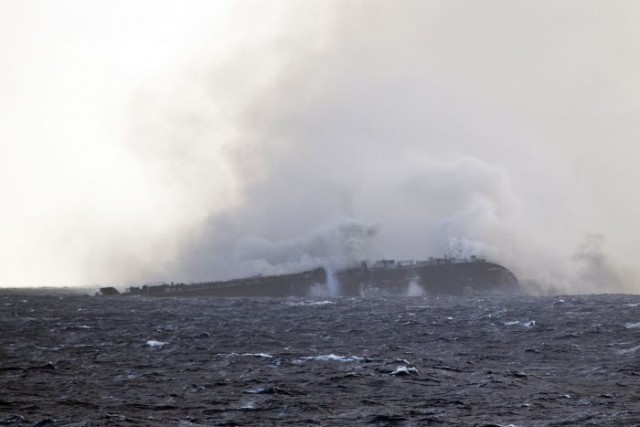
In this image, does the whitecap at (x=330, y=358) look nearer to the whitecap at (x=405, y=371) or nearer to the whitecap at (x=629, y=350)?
the whitecap at (x=405, y=371)

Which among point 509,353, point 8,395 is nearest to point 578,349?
point 509,353

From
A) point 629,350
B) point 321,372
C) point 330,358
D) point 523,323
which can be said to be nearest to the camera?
point 321,372

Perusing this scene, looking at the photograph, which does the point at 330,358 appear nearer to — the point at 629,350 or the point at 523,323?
the point at 629,350

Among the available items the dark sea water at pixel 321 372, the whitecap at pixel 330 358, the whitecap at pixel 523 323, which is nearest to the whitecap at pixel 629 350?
the dark sea water at pixel 321 372

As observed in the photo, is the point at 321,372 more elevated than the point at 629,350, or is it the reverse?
the point at 629,350

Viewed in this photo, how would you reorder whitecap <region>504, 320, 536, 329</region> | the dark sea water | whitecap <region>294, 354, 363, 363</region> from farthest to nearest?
whitecap <region>504, 320, 536, 329</region>
whitecap <region>294, 354, 363, 363</region>
the dark sea water

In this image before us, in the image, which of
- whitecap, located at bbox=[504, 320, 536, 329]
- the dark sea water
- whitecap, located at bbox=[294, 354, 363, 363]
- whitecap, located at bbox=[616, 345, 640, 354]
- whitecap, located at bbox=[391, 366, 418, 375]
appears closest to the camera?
the dark sea water

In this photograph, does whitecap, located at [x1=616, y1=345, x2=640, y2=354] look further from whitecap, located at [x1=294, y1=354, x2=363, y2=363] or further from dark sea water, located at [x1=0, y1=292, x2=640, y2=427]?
whitecap, located at [x1=294, y1=354, x2=363, y2=363]

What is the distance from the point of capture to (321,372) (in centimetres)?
6203

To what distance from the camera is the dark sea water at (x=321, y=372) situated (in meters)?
47.0

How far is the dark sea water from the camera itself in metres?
47.0

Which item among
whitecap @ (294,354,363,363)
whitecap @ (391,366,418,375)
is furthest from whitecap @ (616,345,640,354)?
whitecap @ (294,354,363,363)

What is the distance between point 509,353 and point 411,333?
1924cm

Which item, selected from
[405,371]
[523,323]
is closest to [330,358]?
[405,371]
